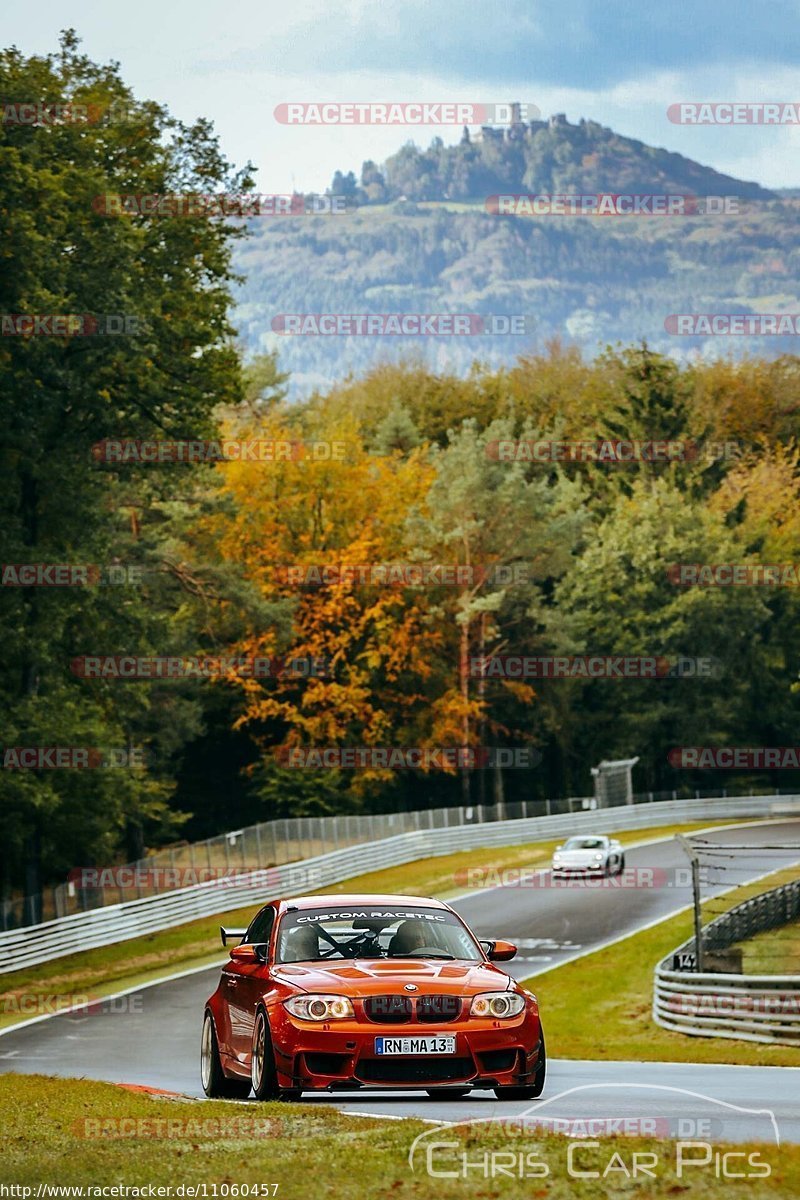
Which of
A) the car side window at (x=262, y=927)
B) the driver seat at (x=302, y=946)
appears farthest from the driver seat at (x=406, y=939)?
the car side window at (x=262, y=927)

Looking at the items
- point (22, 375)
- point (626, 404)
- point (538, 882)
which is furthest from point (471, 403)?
point (22, 375)

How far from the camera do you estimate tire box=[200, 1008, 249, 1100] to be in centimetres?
1334

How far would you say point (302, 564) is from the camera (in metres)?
72.6

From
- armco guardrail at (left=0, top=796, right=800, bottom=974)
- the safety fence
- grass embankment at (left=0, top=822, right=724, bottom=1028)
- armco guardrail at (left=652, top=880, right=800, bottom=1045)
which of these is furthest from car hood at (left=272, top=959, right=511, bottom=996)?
the safety fence

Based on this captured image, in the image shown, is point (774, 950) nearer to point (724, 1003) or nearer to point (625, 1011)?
point (625, 1011)

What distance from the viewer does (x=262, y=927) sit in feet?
44.4

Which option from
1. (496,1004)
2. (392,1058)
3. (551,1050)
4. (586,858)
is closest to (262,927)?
(392,1058)

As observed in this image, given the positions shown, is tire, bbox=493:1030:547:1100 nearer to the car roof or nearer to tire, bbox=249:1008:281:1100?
tire, bbox=249:1008:281:1100

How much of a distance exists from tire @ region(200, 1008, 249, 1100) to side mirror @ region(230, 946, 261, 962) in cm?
89

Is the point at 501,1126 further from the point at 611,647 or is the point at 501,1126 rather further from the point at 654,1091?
the point at 611,647

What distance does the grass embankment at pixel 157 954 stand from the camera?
117 ft

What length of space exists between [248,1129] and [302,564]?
203 feet

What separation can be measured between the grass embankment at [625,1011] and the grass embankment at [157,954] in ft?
27.6

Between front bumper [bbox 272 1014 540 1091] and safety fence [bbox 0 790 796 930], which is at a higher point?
front bumper [bbox 272 1014 540 1091]
